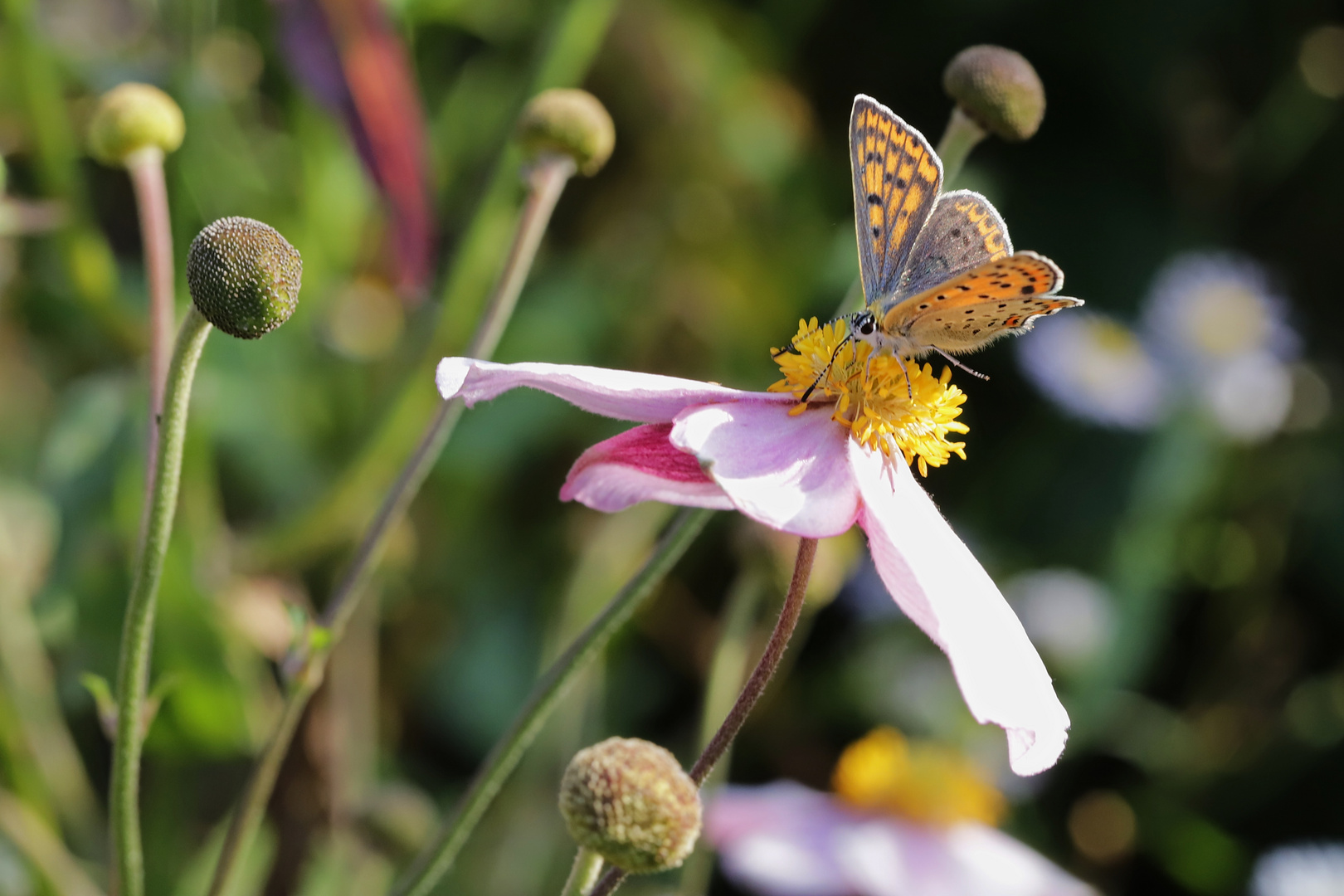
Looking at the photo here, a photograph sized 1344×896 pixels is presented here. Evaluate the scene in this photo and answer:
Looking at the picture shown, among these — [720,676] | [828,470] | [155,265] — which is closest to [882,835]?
[720,676]

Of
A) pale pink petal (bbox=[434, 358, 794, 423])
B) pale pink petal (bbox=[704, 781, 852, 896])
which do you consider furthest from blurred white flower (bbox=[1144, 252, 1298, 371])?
pale pink petal (bbox=[434, 358, 794, 423])

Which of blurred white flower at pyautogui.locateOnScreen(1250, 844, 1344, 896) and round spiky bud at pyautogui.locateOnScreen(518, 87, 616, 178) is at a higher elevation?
blurred white flower at pyautogui.locateOnScreen(1250, 844, 1344, 896)

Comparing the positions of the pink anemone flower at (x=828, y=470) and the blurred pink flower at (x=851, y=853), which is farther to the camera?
the blurred pink flower at (x=851, y=853)

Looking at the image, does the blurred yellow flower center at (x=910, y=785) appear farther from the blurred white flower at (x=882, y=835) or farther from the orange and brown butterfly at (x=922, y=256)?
the orange and brown butterfly at (x=922, y=256)

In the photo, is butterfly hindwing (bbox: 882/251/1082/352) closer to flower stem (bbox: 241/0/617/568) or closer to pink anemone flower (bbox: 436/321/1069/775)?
pink anemone flower (bbox: 436/321/1069/775)

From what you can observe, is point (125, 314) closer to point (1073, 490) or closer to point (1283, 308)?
point (1073, 490)

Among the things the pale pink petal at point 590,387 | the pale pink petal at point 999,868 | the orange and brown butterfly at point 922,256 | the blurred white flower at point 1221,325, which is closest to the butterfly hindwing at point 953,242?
the orange and brown butterfly at point 922,256
